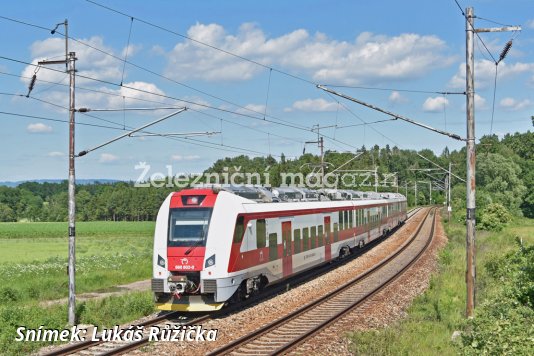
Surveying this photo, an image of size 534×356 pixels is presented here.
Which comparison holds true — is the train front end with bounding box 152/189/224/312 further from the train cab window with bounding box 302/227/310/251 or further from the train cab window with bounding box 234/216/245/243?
the train cab window with bounding box 302/227/310/251

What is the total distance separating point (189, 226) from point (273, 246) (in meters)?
4.10

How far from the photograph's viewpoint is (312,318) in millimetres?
17781

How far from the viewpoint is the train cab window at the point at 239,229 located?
18039mm

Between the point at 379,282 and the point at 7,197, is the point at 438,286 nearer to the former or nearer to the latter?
the point at 379,282

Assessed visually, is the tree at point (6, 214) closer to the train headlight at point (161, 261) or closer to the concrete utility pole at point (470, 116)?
the train headlight at point (161, 261)

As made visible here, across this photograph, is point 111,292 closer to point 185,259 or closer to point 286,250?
point 286,250

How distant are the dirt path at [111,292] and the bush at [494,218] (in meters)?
37.8

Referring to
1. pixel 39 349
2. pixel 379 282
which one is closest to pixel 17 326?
pixel 39 349

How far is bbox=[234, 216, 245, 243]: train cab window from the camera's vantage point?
59.2ft

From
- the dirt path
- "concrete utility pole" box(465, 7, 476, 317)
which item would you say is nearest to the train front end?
the dirt path

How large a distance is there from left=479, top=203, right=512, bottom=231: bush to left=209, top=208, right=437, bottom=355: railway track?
29076 millimetres

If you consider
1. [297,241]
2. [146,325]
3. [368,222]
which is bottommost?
[146,325]

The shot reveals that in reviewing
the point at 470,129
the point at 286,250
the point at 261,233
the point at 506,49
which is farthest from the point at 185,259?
the point at 506,49

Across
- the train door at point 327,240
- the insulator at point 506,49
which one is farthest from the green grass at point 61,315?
the insulator at point 506,49
